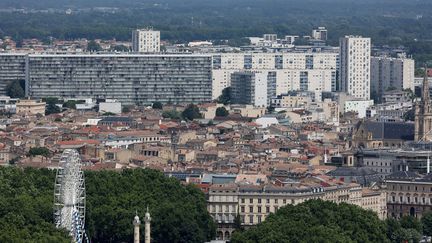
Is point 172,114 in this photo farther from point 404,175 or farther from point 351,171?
point 404,175

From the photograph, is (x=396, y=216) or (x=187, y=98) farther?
(x=187, y=98)

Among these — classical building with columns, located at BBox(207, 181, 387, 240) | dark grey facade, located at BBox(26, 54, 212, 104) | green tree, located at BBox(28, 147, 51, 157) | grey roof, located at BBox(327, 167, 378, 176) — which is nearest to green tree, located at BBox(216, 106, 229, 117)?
dark grey facade, located at BBox(26, 54, 212, 104)

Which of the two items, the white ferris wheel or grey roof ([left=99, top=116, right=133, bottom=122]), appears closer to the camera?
the white ferris wheel

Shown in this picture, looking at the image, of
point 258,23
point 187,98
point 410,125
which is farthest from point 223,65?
point 258,23

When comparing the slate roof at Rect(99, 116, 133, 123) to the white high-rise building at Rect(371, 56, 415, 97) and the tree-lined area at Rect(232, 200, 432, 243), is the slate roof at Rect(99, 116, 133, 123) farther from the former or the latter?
the tree-lined area at Rect(232, 200, 432, 243)

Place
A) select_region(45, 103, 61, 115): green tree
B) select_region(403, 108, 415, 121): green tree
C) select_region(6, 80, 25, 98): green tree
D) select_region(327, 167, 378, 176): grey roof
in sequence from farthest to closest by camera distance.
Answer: select_region(6, 80, 25, 98): green tree < select_region(45, 103, 61, 115): green tree < select_region(403, 108, 415, 121): green tree < select_region(327, 167, 378, 176): grey roof

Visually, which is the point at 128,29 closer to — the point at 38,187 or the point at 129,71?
the point at 129,71
